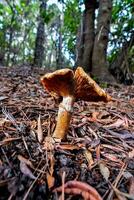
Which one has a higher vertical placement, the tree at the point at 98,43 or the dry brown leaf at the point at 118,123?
the tree at the point at 98,43

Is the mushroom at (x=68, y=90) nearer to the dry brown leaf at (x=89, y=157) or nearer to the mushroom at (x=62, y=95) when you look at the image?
the mushroom at (x=62, y=95)

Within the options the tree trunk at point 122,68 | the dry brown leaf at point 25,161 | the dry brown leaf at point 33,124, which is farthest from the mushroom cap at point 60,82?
the tree trunk at point 122,68

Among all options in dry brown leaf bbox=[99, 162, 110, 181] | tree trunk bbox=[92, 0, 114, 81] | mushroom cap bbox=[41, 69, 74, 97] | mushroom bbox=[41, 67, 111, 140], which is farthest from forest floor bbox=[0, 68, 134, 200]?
tree trunk bbox=[92, 0, 114, 81]

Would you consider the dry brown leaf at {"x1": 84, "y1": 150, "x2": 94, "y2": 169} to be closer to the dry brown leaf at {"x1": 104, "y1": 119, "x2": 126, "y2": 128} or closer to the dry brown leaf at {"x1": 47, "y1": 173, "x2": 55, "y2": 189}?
the dry brown leaf at {"x1": 47, "y1": 173, "x2": 55, "y2": 189}

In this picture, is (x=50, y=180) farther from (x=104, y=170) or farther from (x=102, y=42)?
(x=102, y=42)

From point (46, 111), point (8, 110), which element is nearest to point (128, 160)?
point (46, 111)

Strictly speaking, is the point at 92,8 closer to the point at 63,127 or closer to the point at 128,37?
the point at 128,37
